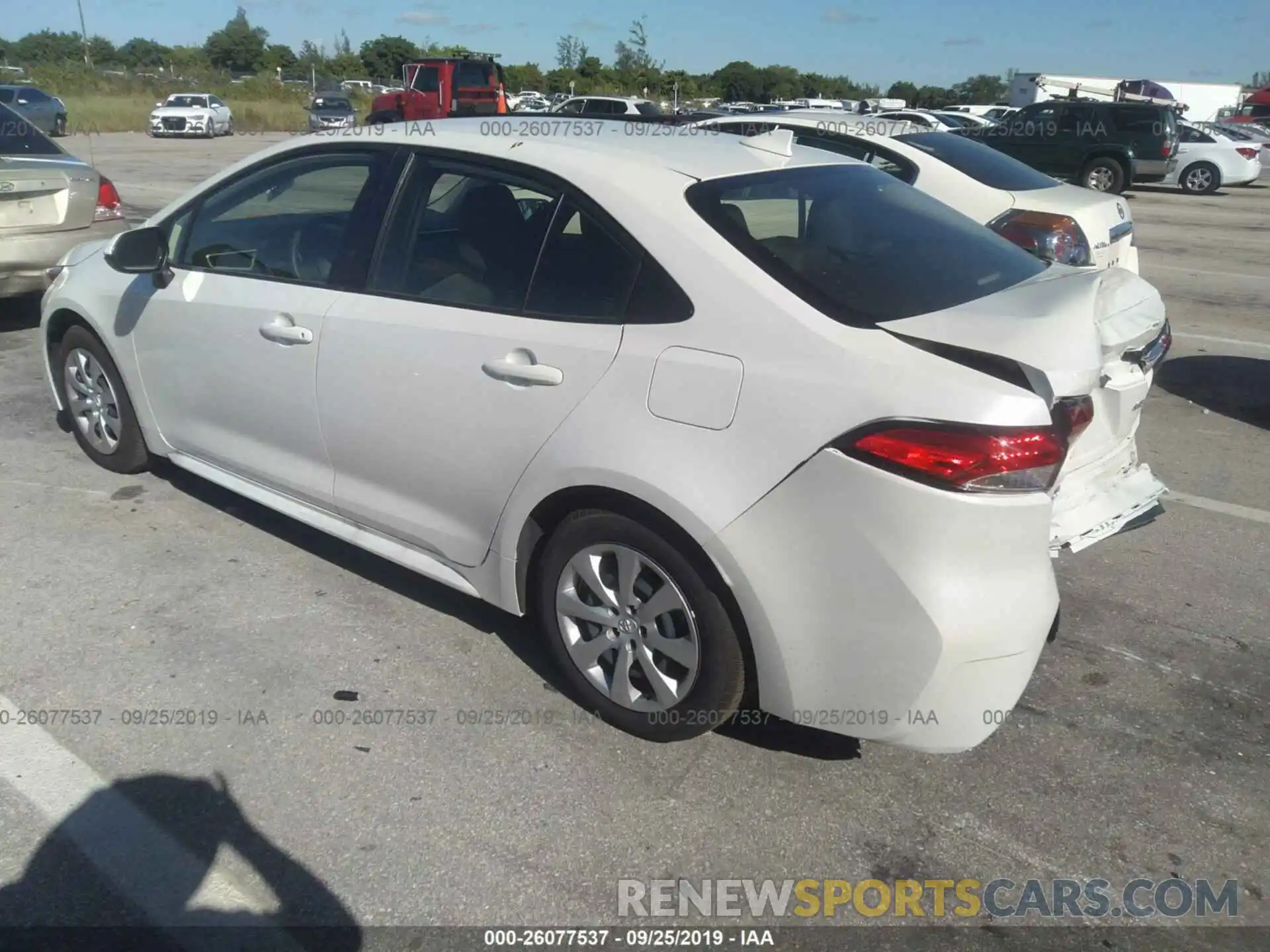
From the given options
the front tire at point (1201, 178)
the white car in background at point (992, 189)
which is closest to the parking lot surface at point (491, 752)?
the white car in background at point (992, 189)

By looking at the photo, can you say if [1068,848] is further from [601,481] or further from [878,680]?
[601,481]

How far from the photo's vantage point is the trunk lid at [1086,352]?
8.46 feet

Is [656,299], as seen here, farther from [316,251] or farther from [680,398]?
[316,251]

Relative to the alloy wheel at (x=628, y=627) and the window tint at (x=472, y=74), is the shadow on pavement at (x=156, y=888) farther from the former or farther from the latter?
the window tint at (x=472, y=74)

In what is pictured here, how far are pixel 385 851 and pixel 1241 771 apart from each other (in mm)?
2456

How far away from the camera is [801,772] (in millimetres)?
3047

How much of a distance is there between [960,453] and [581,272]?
49.4 inches

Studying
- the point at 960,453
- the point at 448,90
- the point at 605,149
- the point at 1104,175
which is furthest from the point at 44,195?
the point at 448,90

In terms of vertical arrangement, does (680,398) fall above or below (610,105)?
below

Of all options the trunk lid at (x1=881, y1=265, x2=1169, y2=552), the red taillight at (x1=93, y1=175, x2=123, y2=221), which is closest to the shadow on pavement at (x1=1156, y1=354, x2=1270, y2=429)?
the trunk lid at (x1=881, y1=265, x2=1169, y2=552)

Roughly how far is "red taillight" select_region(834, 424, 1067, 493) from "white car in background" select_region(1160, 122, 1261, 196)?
927 inches

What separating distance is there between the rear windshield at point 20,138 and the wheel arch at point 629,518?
20.7 feet

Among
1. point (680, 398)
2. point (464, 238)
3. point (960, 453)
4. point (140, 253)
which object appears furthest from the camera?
point (140, 253)

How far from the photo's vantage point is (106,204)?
7.75 metres
